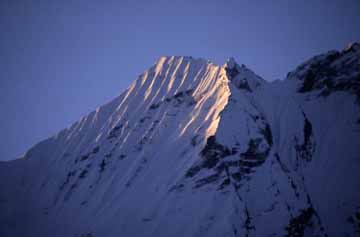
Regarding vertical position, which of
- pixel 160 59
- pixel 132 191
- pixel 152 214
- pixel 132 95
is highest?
pixel 160 59

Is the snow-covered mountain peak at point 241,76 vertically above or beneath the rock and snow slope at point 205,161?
above

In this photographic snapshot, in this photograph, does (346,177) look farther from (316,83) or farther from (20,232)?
(20,232)

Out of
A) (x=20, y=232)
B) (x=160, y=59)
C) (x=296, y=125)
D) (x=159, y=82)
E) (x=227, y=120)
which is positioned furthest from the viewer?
(x=160, y=59)

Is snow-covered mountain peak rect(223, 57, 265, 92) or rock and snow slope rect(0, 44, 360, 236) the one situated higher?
snow-covered mountain peak rect(223, 57, 265, 92)

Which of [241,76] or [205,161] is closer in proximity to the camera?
[205,161]

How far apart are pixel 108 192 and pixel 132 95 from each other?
43.2 m

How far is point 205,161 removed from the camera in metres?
94.6

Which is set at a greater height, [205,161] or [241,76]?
[241,76]

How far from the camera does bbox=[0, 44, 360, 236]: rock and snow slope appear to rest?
87.8 m

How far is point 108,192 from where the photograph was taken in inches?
4350

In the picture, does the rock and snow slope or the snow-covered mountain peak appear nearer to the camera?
the rock and snow slope

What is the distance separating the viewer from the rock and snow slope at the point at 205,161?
288ft

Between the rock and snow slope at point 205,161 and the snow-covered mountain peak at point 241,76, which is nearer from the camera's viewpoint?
the rock and snow slope at point 205,161

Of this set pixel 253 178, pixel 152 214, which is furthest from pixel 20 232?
pixel 253 178
